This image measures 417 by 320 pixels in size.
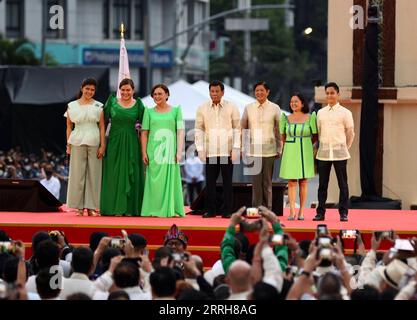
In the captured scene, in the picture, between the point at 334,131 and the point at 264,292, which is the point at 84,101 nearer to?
the point at 334,131

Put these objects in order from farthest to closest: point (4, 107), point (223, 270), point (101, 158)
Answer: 1. point (4, 107)
2. point (101, 158)
3. point (223, 270)

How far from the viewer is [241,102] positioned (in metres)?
30.8

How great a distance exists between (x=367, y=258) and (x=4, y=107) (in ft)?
77.6

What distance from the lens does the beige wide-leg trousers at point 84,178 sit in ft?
59.6

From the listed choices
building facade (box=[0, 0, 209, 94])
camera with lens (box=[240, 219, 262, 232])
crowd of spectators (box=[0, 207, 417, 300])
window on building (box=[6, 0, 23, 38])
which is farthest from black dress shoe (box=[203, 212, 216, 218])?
window on building (box=[6, 0, 23, 38])

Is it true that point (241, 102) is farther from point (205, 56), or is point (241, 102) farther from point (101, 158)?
point (205, 56)

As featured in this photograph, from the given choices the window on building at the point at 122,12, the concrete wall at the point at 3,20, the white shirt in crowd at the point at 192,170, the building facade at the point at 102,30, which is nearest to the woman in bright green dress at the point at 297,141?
the white shirt in crowd at the point at 192,170

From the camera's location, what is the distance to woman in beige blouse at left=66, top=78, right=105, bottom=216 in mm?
17953

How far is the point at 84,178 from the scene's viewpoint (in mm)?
18250

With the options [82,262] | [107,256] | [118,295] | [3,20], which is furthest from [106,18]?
[118,295]

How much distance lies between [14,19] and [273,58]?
18.3 meters

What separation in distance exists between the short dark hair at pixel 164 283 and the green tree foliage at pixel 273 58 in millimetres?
61342
